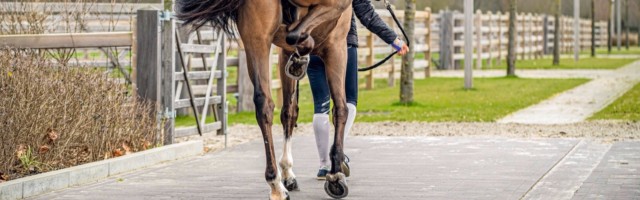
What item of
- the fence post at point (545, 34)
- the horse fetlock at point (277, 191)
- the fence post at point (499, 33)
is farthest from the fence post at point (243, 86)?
the fence post at point (545, 34)

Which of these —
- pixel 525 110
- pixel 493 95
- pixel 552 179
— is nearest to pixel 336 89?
pixel 552 179

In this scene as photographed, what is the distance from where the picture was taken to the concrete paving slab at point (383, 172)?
9688 mm

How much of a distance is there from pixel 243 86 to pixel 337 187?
10.5 m

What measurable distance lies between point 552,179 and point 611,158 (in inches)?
75.7

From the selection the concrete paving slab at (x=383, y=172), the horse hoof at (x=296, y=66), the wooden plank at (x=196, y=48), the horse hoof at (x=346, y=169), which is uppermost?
the wooden plank at (x=196, y=48)

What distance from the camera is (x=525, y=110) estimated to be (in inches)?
774

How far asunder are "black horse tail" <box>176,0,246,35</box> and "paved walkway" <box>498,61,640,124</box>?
8.36 meters

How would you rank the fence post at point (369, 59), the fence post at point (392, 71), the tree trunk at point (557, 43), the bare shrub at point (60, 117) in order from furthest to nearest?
the tree trunk at point (557, 43) < the fence post at point (392, 71) < the fence post at point (369, 59) < the bare shrub at point (60, 117)

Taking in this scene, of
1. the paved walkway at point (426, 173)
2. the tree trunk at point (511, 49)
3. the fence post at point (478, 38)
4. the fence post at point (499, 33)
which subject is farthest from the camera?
the fence post at point (499, 33)

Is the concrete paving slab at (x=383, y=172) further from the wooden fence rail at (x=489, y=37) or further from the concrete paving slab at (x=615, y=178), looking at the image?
the wooden fence rail at (x=489, y=37)

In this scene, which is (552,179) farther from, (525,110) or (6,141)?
(525,110)

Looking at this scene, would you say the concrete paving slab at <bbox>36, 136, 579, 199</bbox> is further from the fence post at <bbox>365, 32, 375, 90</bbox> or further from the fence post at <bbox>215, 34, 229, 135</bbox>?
the fence post at <bbox>365, 32, 375, 90</bbox>

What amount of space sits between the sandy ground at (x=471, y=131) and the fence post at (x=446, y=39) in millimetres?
18949

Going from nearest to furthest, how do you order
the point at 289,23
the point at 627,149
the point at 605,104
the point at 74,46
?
the point at 289,23 < the point at 74,46 < the point at 627,149 < the point at 605,104
